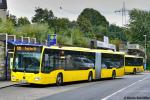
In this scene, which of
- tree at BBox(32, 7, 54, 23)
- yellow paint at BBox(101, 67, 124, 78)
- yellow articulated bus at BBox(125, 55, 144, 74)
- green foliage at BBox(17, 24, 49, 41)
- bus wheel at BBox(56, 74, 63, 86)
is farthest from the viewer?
tree at BBox(32, 7, 54, 23)

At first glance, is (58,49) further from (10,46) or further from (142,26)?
(142,26)

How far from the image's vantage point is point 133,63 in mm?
63500

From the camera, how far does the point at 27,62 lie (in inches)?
1097

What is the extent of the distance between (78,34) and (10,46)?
45.4 metres

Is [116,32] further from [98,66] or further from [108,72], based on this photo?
[98,66]

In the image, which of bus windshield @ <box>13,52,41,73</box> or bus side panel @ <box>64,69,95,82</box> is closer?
bus windshield @ <box>13,52,41,73</box>

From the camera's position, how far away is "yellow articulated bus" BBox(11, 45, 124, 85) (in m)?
27.5

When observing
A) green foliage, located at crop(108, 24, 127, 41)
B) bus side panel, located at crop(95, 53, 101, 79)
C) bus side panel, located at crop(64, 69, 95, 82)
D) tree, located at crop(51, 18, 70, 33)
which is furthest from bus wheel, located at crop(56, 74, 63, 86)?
green foliage, located at crop(108, 24, 127, 41)

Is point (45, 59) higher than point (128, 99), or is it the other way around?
point (45, 59)

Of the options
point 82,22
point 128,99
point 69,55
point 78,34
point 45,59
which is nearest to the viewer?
point 128,99

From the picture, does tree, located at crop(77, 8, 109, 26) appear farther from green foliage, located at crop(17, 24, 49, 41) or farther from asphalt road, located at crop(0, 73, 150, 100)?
asphalt road, located at crop(0, 73, 150, 100)

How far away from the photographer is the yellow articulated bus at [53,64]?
27.5 metres

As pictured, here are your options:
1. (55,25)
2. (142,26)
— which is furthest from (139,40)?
(55,25)

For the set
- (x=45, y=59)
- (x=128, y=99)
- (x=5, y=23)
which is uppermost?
(x=5, y=23)
